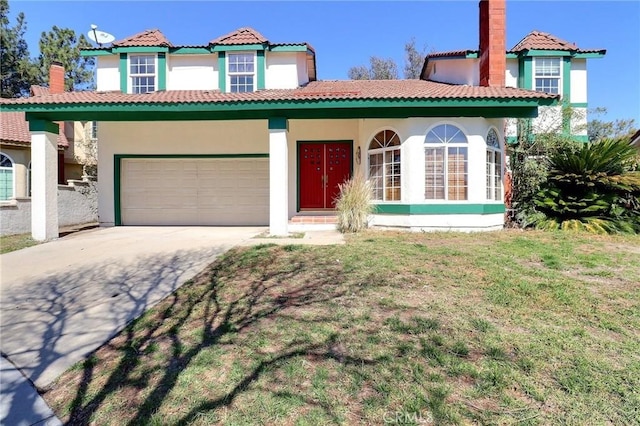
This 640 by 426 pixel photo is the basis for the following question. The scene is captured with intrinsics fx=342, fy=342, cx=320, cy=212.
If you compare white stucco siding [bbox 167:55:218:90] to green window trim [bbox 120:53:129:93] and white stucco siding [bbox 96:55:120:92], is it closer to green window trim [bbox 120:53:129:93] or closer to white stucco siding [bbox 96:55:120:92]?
green window trim [bbox 120:53:129:93]

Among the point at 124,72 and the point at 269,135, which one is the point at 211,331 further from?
the point at 124,72

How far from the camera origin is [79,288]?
5.08m

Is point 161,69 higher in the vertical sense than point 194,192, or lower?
higher

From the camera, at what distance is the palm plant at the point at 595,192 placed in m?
9.10

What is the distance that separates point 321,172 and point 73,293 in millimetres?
8468

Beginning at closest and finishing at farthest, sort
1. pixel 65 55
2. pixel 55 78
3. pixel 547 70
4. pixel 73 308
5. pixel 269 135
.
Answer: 1. pixel 73 308
2. pixel 269 135
3. pixel 547 70
4. pixel 55 78
5. pixel 65 55

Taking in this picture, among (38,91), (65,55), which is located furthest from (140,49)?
(65,55)

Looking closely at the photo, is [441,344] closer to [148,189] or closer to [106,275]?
[106,275]

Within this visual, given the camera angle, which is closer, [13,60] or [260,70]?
[260,70]

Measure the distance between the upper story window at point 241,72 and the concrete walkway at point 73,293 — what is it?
6.16 m

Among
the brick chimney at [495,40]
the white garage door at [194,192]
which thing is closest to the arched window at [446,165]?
the brick chimney at [495,40]

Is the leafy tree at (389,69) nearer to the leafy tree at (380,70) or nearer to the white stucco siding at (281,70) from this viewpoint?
the leafy tree at (380,70)

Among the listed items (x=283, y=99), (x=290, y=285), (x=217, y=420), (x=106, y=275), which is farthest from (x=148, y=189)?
(x=217, y=420)

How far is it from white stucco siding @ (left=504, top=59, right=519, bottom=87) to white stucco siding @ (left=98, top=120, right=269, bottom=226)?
964cm
